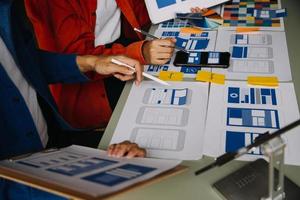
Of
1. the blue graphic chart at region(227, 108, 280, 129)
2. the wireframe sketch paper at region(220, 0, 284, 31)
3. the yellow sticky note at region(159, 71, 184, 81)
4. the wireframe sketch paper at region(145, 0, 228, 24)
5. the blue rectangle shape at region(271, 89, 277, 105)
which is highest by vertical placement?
the wireframe sketch paper at region(145, 0, 228, 24)

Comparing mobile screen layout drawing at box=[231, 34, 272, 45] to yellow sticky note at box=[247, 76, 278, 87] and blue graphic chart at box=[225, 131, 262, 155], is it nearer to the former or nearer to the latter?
yellow sticky note at box=[247, 76, 278, 87]

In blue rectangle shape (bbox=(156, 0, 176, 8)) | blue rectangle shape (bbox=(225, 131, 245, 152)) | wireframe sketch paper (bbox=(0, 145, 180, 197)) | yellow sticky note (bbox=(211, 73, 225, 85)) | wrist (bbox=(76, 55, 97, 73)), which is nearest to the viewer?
wireframe sketch paper (bbox=(0, 145, 180, 197))

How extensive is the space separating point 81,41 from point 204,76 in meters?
0.51

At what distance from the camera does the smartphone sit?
1.24 metres

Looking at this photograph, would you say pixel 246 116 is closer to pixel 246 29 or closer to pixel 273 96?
pixel 273 96

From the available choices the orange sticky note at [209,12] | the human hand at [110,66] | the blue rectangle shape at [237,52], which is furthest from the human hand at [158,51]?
the orange sticky note at [209,12]

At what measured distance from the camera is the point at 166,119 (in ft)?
3.36

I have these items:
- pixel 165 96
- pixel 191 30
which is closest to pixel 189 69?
pixel 165 96

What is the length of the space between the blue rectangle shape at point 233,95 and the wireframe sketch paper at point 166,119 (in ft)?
0.22

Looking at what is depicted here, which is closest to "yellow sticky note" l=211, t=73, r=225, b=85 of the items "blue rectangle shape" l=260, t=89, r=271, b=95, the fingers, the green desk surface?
"blue rectangle shape" l=260, t=89, r=271, b=95

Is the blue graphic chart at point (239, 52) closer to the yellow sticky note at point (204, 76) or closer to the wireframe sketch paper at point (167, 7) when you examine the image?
the yellow sticky note at point (204, 76)

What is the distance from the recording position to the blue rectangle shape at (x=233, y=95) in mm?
1068

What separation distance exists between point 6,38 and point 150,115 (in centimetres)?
46

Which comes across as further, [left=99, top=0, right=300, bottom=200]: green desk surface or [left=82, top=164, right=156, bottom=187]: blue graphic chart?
[left=99, top=0, right=300, bottom=200]: green desk surface
